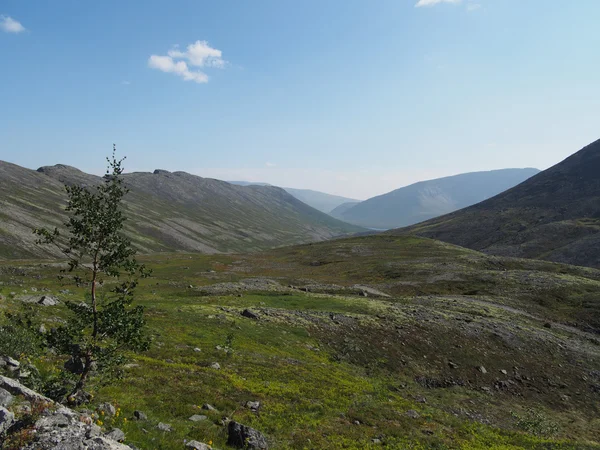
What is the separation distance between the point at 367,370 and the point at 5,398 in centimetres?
2649

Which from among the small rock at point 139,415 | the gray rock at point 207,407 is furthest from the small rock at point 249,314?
the small rock at point 139,415

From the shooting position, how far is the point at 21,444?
9586 millimetres

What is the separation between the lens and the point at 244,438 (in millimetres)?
15562

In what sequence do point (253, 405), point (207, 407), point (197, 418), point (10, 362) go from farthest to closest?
point (253, 405)
point (207, 407)
point (197, 418)
point (10, 362)

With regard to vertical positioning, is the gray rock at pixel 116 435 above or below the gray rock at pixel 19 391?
below

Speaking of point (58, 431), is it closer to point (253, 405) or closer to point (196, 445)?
point (196, 445)

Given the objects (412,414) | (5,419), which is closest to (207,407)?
(5,419)

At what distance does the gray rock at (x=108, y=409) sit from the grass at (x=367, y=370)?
0.67 meters

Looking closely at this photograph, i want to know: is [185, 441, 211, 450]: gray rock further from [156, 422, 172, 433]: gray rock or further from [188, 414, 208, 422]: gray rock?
[188, 414, 208, 422]: gray rock

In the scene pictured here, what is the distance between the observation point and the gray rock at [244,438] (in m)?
15.4

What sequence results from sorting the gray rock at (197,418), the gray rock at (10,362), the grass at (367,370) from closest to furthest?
the gray rock at (10,362), the gray rock at (197,418), the grass at (367,370)

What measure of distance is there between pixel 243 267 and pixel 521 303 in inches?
2910

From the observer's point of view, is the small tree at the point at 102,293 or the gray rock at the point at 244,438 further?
the gray rock at the point at 244,438

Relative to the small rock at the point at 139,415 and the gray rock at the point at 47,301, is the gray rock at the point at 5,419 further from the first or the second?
the gray rock at the point at 47,301
